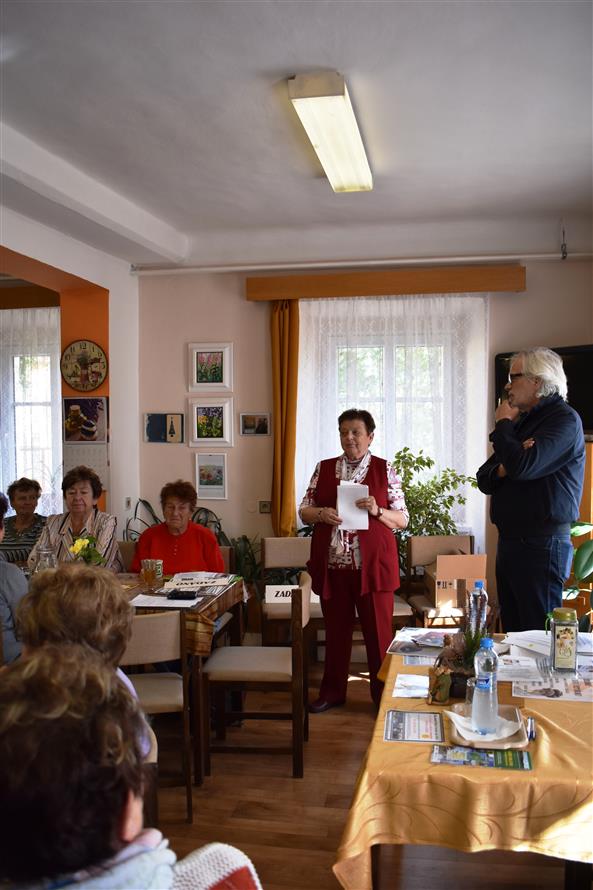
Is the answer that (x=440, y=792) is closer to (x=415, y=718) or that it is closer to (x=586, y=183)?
(x=415, y=718)

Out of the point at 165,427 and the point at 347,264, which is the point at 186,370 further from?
the point at 347,264

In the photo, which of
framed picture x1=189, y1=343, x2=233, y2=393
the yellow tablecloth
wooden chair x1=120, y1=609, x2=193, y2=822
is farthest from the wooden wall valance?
the yellow tablecloth

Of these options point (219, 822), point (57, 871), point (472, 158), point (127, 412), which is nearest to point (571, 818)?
point (57, 871)

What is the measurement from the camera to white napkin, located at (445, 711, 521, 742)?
1813 millimetres

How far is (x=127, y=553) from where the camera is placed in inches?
185

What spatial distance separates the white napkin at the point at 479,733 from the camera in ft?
5.95

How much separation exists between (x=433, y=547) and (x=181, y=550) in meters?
1.79

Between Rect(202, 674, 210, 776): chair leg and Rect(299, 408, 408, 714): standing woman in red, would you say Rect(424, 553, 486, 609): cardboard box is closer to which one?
Rect(299, 408, 408, 714): standing woman in red

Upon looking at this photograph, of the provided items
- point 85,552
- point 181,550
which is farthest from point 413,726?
point 181,550

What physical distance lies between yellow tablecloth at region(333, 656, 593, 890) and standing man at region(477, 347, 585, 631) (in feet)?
4.41

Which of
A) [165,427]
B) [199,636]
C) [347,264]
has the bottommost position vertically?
[199,636]

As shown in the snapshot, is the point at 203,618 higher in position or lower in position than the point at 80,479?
lower

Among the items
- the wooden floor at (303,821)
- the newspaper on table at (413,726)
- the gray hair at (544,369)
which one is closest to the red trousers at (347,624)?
the wooden floor at (303,821)

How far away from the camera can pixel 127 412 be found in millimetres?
5910
